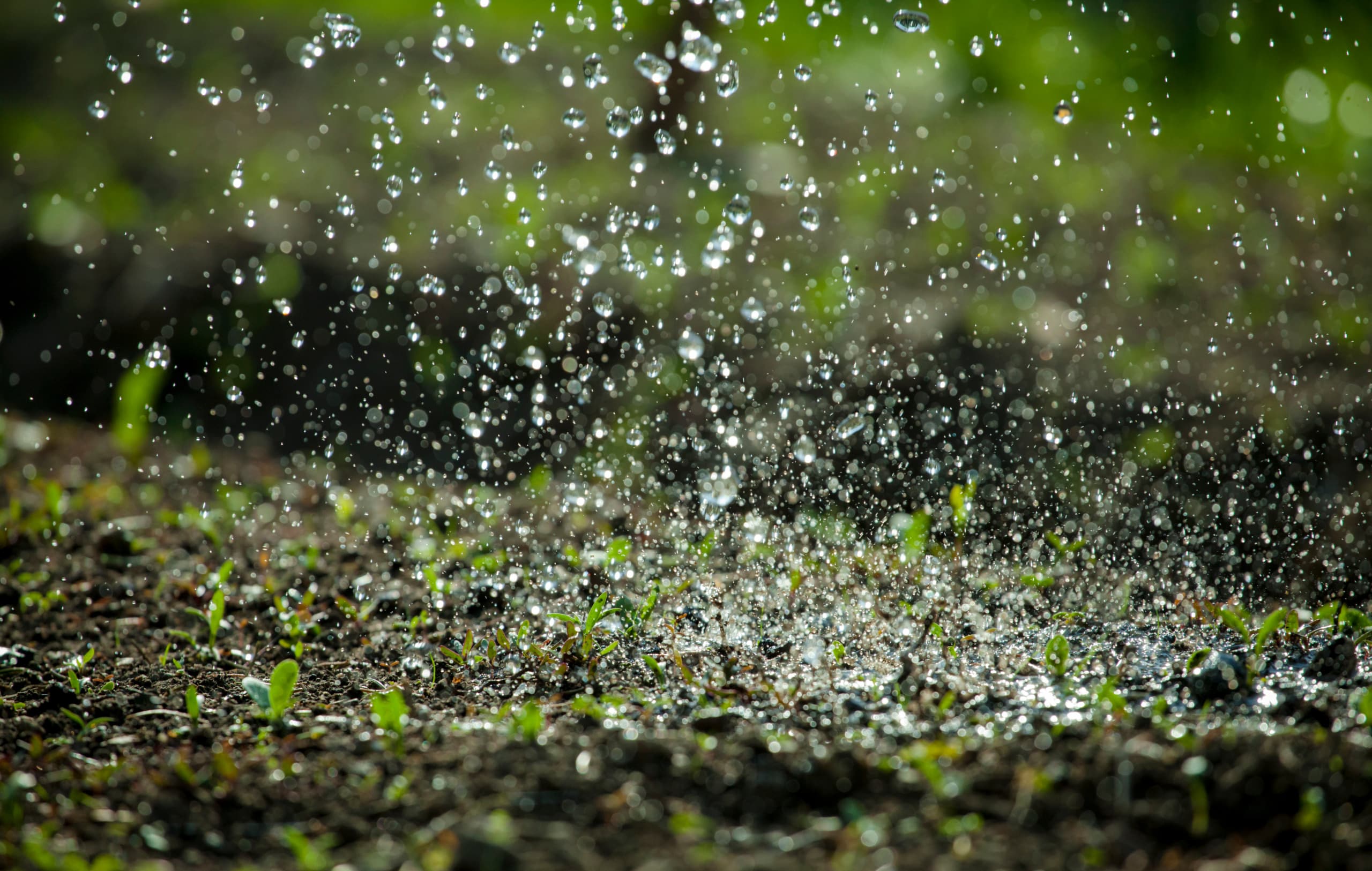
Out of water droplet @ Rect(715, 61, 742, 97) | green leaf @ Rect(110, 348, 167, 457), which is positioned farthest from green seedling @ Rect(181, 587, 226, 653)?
water droplet @ Rect(715, 61, 742, 97)

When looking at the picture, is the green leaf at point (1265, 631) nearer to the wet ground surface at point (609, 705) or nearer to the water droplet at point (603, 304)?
the wet ground surface at point (609, 705)

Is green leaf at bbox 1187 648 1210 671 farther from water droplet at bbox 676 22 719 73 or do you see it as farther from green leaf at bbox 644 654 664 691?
water droplet at bbox 676 22 719 73

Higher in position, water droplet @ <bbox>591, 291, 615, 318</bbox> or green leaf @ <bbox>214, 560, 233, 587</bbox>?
water droplet @ <bbox>591, 291, 615, 318</bbox>

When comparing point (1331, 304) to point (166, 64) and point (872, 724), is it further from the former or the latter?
point (166, 64)

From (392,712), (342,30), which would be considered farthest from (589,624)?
(342,30)

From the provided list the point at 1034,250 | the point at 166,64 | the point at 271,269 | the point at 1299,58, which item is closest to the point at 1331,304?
the point at 1034,250

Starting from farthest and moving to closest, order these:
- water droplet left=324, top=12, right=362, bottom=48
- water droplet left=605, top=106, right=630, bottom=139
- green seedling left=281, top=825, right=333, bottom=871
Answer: water droplet left=324, top=12, right=362, bottom=48
water droplet left=605, top=106, right=630, bottom=139
green seedling left=281, top=825, right=333, bottom=871

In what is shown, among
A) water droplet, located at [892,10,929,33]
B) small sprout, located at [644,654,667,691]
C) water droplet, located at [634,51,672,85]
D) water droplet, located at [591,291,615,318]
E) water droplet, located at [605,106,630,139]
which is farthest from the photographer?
water droplet, located at [605,106,630,139]
